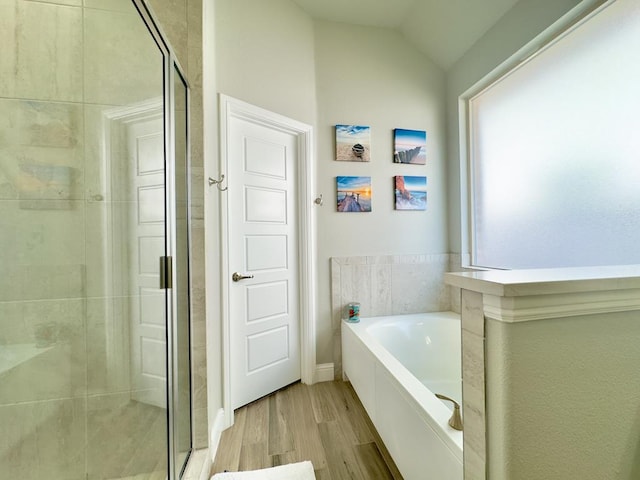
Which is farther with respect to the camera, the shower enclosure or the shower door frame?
the shower door frame

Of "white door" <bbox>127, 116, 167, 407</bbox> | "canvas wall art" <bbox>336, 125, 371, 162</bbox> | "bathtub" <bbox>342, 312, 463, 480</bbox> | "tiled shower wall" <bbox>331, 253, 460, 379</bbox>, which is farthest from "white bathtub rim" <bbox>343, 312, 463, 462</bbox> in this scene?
"canvas wall art" <bbox>336, 125, 371, 162</bbox>

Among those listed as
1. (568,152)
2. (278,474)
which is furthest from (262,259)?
(568,152)

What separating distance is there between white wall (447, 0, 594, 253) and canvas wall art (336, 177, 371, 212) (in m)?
0.82

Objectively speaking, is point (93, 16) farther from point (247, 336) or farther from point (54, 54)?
point (247, 336)

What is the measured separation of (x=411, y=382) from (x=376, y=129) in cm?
199

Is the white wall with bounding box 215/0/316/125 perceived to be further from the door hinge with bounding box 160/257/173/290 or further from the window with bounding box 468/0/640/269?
the window with bounding box 468/0/640/269

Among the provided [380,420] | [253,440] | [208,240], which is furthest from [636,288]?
[253,440]

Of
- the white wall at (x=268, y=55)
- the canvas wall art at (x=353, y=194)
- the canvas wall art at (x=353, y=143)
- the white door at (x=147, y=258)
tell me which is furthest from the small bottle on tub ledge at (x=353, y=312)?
the white wall at (x=268, y=55)

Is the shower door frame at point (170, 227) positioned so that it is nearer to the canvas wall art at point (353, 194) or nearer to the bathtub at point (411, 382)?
the bathtub at point (411, 382)

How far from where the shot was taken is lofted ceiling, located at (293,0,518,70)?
186cm

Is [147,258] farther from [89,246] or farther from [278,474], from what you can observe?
[278,474]

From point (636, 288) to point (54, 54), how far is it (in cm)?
192

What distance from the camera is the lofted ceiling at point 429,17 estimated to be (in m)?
Answer: 1.86

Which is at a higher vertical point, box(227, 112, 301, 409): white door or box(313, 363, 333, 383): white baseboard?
box(227, 112, 301, 409): white door
